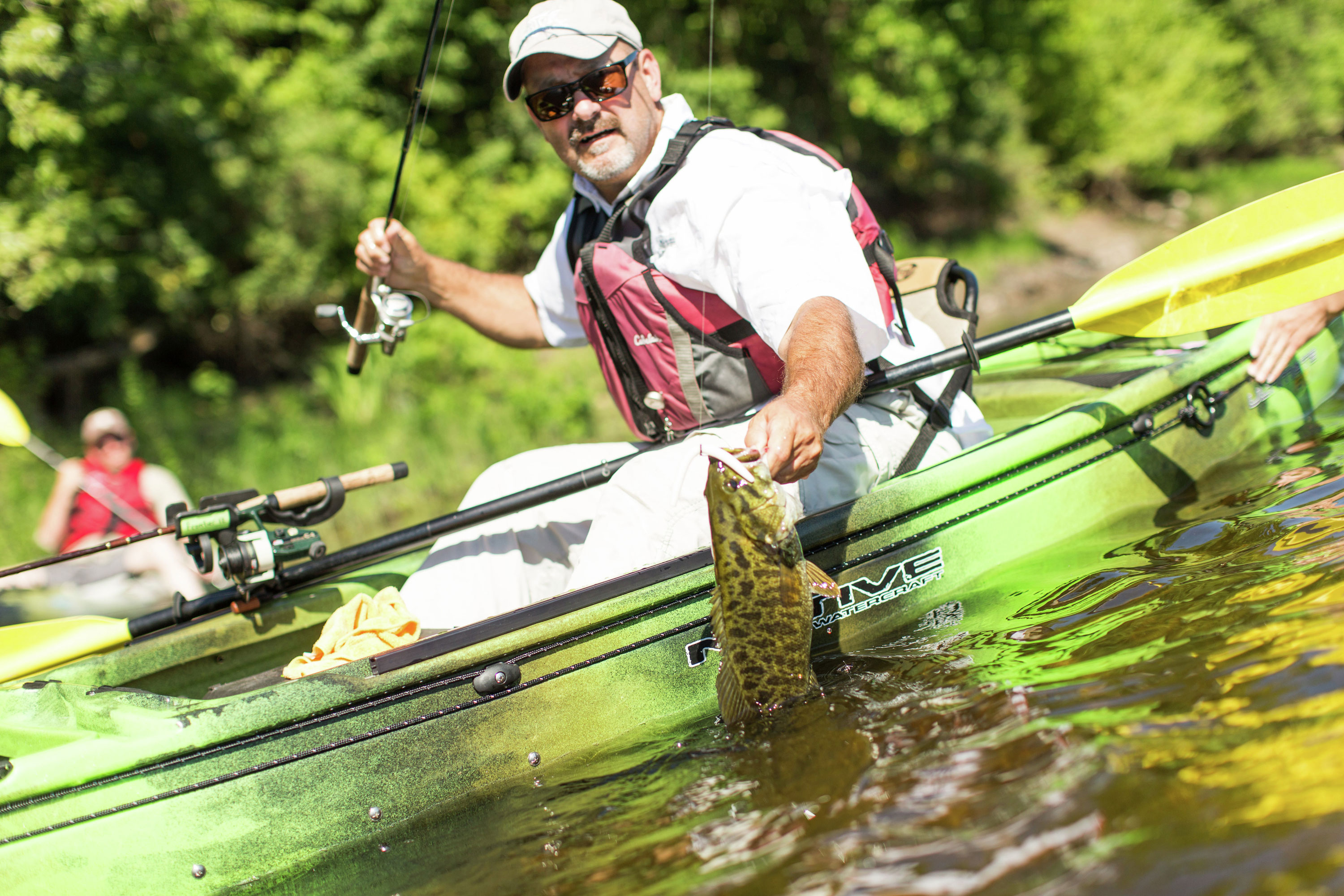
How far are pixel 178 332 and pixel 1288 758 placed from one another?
14.5 meters

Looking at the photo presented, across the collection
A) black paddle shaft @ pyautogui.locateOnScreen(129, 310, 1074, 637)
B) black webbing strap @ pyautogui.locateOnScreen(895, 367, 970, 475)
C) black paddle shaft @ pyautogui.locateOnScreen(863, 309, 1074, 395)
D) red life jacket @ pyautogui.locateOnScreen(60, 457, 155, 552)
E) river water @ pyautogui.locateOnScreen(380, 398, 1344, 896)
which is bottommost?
river water @ pyautogui.locateOnScreen(380, 398, 1344, 896)

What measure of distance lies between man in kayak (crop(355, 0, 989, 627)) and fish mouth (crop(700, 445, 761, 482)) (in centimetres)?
23

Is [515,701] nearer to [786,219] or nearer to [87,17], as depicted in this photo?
[786,219]

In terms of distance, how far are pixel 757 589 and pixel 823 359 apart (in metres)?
0.57

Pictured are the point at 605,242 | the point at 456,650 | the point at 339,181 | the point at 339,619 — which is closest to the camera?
the point at 456,650

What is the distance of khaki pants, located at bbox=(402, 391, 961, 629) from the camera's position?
2852mm

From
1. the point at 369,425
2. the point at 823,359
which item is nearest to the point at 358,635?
the point at 823,359

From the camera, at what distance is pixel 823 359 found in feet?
8.02

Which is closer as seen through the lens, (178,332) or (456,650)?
(456,650)

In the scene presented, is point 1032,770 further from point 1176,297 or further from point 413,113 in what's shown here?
point 413,113

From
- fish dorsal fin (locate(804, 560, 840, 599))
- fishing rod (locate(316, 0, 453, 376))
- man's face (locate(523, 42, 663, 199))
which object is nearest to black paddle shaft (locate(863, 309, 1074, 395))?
fish dorsal fin (locate(804, 560, 840, 599))

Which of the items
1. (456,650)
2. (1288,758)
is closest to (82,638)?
(456,650)

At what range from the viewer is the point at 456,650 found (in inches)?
102

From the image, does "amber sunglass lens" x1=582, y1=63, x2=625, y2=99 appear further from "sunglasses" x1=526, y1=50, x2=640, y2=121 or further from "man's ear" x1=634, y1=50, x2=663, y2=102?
"man's ear" x1=634, y1=50, x2=663, y2=102
